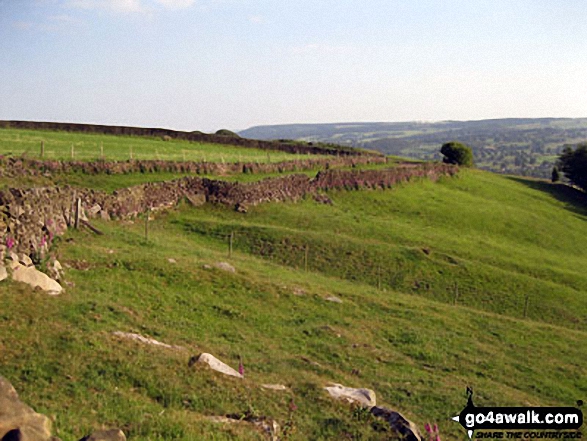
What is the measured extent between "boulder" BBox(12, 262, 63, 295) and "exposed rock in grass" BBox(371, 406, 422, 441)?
396 inches

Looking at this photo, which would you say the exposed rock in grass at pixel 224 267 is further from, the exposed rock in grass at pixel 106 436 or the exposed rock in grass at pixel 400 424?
the exposed rock in grass at pixel 106 436

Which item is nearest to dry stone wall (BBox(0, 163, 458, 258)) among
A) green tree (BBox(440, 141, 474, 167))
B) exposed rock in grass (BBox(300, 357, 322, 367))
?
exposed rock in grass (BBox(300, 357, 322, 367))

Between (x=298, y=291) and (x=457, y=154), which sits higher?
(x=457, y=154)

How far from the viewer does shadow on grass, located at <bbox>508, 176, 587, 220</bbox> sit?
69.4m

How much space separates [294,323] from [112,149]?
38.4 metres

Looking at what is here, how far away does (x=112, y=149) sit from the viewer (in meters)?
52.6

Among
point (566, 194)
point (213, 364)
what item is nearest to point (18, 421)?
point (213, 364)

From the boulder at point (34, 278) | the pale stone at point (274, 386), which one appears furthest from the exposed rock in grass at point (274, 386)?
the boulder at point (34, 278)

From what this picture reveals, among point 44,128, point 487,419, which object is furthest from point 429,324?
point 44,128

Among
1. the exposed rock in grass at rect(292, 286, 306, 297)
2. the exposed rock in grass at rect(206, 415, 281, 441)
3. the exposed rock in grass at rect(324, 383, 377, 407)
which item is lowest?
the exposed rock in grass at rect(292, 286, 306, 297)

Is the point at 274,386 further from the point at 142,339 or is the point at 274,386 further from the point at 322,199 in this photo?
the point at 322,199

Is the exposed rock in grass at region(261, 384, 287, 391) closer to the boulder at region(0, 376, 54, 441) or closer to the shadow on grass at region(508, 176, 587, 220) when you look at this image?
the boulder at region(0, 376, 54, 441)

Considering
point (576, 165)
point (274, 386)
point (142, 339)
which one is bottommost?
point (274, 386)

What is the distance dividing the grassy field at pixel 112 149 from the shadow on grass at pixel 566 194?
37379 millimetres
